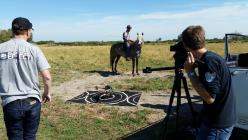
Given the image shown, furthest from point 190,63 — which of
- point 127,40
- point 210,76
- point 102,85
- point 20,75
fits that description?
point 127,40

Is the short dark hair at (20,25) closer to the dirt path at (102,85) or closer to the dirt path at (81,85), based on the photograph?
the dirt path at (102,85)

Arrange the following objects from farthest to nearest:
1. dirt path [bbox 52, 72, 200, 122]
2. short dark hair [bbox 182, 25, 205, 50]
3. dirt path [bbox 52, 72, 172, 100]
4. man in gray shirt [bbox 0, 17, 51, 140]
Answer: dirt path [bbox 52, 72, 172, 100] < dirt path [bbox 52, 72, 200, 122] < man in gray shirt [bbox 0, 17, 51, 140] < short dark hair [bbox 182, 25, 205, 50]

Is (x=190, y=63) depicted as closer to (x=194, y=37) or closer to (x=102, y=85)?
(x=194, y=37)

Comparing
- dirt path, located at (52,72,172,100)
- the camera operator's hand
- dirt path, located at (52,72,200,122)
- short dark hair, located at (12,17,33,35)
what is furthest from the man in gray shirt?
dirt path, located at (52,72,172,100)

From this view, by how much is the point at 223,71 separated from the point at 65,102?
7212mm

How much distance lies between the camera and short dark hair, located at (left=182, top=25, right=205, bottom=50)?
3635mm

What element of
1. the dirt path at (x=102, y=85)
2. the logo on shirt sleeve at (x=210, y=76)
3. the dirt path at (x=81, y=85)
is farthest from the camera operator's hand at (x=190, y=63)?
Result: the dirt path at (x=81, y=85)

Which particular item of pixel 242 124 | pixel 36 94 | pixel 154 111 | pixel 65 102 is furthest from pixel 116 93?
pixel 36 94

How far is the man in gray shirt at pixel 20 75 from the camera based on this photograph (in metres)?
4.80

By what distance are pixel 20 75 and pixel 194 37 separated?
7.01 ft

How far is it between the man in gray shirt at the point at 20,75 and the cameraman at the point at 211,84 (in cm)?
190

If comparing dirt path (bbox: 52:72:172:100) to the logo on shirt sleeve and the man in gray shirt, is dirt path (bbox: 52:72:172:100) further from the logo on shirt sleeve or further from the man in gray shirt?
the logo on shirt sleeve

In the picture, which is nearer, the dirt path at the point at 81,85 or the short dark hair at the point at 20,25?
the short dark hair at the point at 20,25


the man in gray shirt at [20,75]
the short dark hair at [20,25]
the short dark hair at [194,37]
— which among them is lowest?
the man in gray shirt at [20,75]
